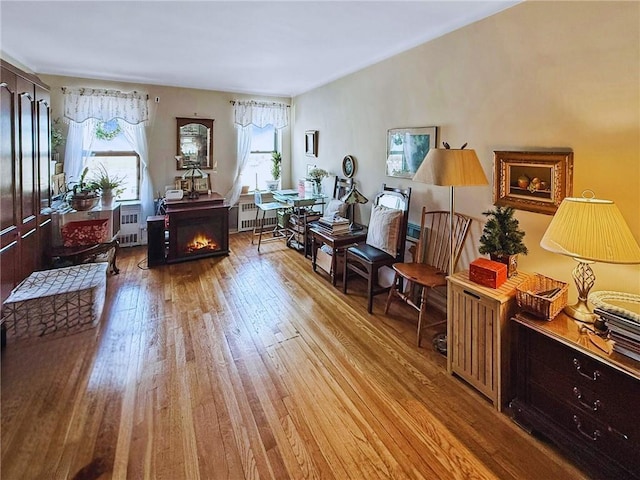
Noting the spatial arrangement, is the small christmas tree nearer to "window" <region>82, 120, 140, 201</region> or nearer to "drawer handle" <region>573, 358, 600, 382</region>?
"drawer handle" <region>573, 358, 600, 382</region>

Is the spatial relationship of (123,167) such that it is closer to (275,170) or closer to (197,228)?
(197,228)

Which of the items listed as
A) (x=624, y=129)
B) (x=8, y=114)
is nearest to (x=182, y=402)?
(x=8, y=114)

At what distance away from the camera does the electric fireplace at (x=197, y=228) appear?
472cm

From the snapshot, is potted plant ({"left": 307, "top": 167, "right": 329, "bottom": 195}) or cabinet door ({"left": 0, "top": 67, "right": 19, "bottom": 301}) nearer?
cabinet door ({"left": 0, "top": 67, "right": 19, "bottom": 301})

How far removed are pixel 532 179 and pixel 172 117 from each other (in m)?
5.24

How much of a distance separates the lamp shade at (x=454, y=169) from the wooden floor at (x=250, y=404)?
4.38 ft

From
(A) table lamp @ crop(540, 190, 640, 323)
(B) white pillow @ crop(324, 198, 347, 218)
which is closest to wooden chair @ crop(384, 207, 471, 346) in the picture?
(A) table lamp @ crop(540, 190, 640, 323)

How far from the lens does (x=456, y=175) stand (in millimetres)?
2262

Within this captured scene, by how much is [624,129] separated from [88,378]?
3.66 metres

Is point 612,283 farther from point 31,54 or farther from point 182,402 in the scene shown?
point 31,54

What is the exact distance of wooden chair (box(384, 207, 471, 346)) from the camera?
287 centimetres

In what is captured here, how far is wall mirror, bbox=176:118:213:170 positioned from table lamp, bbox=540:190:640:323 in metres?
5.30

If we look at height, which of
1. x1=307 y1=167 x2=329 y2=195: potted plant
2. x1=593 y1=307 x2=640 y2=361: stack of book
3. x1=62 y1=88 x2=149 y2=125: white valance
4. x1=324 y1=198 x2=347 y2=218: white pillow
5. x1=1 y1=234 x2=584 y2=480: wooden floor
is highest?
x1=62 y1=88 x2=149 y2=125: white valance

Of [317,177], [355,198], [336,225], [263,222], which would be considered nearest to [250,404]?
[336,225]
